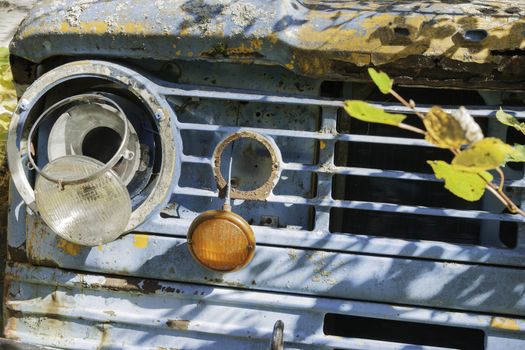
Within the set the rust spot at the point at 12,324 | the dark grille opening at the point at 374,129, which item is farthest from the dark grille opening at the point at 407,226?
the rust spot at the point at 12,324

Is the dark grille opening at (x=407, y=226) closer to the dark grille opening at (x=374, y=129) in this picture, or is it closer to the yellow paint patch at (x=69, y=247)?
the dark grille opening at (x=374, y=129)

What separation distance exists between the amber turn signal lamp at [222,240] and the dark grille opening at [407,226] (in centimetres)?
48

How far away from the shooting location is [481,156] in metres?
1.24

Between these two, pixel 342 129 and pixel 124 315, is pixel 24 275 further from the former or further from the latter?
pixel 342 129

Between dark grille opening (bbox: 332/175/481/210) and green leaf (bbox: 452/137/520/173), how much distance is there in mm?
1108

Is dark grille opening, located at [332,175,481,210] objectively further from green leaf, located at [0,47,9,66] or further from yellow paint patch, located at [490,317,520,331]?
green leaf, located at [0,47,9,66]

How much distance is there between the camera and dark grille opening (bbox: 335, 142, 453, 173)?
2404mm

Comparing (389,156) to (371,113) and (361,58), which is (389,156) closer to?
(361,58)

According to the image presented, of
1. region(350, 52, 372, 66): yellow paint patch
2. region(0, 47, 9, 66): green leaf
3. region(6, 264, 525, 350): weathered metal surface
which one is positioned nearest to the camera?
region(350, 52, 372, 66): yellow paint patch

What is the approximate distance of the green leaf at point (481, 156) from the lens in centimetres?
123

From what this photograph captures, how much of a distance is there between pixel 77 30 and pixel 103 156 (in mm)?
389

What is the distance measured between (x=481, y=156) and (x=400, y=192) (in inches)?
46.2

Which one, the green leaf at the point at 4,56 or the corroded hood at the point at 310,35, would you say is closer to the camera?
the corroded hood at the point at 310,35

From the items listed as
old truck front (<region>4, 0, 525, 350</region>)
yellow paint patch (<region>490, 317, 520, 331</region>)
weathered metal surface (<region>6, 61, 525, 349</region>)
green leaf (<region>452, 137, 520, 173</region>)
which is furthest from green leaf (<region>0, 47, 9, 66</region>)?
green leaf (<region>452, 137, 520, 173</region>)
